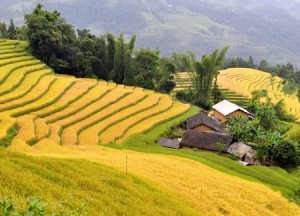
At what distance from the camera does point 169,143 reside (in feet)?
80.1

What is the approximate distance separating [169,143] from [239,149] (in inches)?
182

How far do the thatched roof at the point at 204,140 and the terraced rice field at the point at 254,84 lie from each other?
30.6 m

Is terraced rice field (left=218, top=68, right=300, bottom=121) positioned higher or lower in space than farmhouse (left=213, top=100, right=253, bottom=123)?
lower

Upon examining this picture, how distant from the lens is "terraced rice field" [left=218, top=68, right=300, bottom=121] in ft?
188

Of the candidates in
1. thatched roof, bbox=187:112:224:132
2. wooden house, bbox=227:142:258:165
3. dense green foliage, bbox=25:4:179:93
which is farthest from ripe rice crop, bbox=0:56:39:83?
wooden house, bbox=227:142:258:165

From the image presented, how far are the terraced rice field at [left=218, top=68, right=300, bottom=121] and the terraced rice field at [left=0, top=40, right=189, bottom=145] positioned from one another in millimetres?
26666

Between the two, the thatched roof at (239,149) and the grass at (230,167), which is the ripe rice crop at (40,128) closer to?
the grass at (230,167)

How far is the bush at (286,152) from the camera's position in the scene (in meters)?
24.0

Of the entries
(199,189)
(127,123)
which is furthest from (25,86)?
(199,189)

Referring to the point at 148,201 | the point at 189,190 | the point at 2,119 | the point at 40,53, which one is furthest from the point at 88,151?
the point at 40,53

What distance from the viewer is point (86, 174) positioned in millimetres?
10953

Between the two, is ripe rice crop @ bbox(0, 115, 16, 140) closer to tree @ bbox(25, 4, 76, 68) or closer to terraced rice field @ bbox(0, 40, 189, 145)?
terraced rice field @ bbox(0, 40, 189, 145)

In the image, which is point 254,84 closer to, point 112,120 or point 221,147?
point 221,147

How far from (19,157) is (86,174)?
199cm
